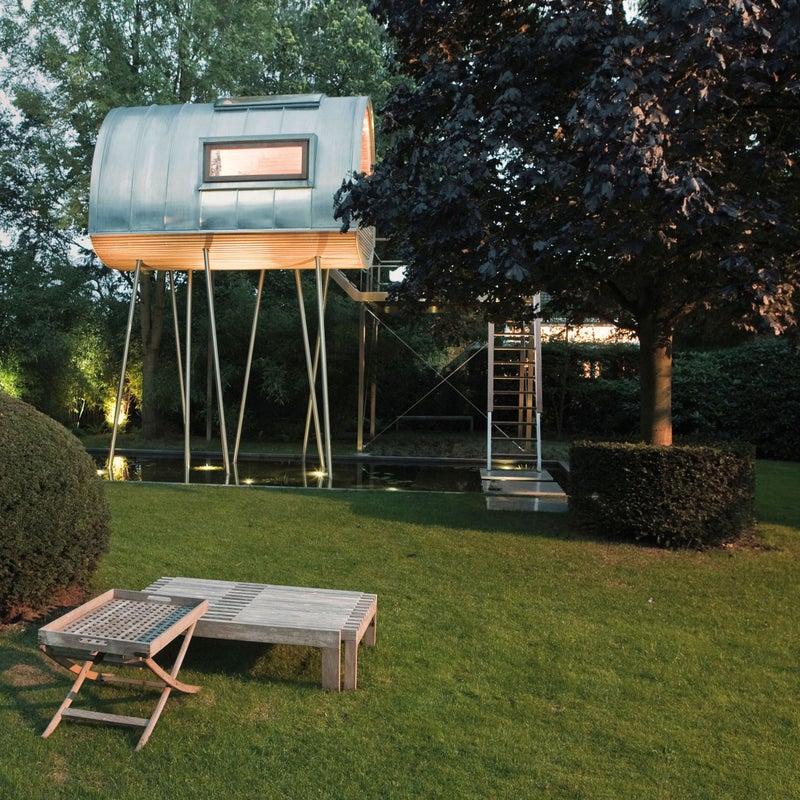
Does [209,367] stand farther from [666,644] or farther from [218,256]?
[666,644]

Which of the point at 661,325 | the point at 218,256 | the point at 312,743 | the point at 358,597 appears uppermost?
the point at 218,256

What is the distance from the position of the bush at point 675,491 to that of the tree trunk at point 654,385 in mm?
608

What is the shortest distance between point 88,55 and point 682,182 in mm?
15682

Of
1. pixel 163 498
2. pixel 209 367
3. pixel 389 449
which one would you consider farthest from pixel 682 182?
pixel 209 367

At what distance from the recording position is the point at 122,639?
11.1 feet

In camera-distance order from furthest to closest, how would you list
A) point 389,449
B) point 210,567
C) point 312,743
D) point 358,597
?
1. point 389,449
2. point 210,567
3. point 358,597
4. point 312,743

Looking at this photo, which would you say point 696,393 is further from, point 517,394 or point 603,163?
point 603,163

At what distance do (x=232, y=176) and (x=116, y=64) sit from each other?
28.4 ft

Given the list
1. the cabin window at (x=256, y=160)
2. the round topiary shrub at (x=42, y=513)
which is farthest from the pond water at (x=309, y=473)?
the round topiary shrub at (x=42, y=513)

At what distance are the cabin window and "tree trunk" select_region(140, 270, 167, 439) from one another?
7.42m

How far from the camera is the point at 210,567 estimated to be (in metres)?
6.20

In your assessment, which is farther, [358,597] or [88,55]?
[88,55]

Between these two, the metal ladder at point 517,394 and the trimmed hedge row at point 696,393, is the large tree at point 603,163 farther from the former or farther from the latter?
the trimmed hedge row at point 696,393

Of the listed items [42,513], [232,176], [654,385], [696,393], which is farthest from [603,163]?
[696,393]
